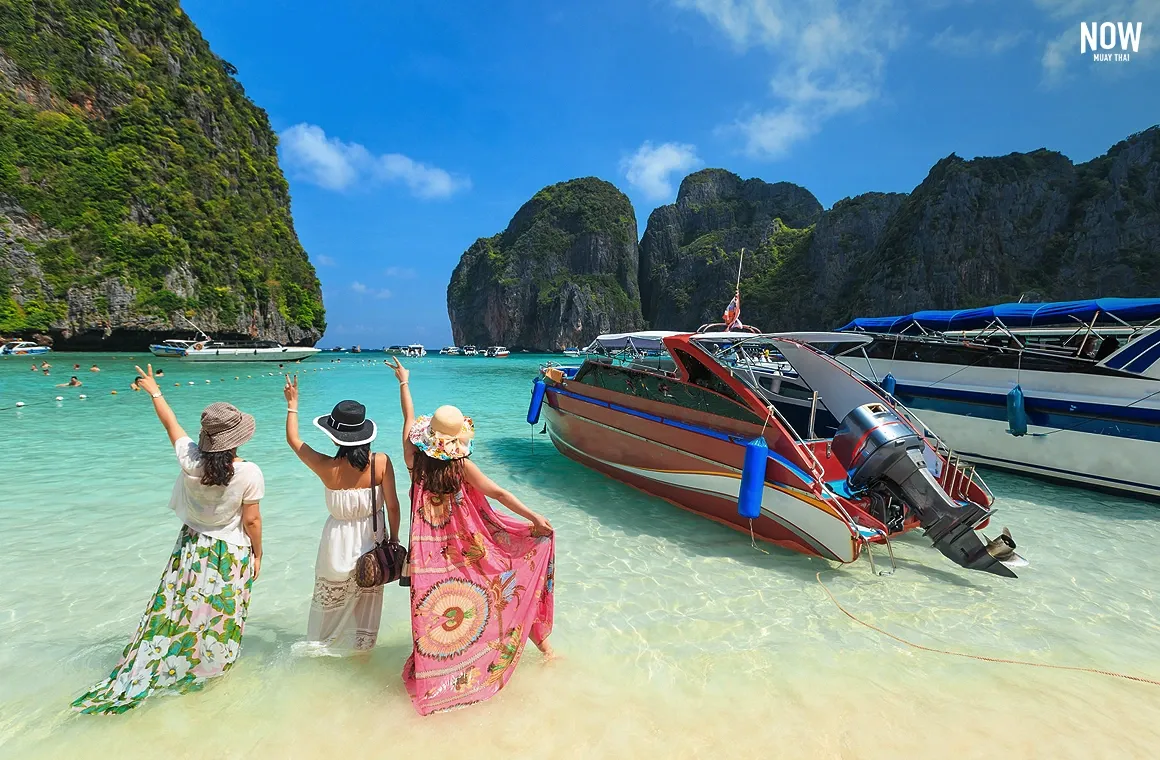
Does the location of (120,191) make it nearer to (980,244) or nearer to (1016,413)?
(1016,413)

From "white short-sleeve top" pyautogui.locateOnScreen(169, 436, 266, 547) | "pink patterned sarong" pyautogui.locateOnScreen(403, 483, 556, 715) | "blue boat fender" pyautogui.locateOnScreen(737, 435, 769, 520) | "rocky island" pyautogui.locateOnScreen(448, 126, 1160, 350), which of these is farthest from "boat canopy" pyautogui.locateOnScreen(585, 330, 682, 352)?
"rocky island" pyautogui.locateOnScreen(448, 126, 1160, 350)

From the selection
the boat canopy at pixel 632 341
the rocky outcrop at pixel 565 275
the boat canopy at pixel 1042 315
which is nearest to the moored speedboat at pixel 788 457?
the boat canopy at pixel 632 341

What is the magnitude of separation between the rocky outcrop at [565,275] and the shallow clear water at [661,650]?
365 ft

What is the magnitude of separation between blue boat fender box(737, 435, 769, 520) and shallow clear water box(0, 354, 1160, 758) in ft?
2.11

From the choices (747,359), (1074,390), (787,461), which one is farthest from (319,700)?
(1074,390)

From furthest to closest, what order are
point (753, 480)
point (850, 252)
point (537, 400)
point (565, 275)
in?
point (565, 275), point (850, 252), point (537, 400), point (753, 480)

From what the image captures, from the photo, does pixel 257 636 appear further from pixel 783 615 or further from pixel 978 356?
pixel 978 356

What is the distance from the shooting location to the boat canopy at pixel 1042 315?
8.05 metres

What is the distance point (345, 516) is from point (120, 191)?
5689 cm

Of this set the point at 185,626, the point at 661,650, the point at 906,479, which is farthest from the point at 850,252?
the point at 185,626

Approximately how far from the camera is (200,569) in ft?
8.43

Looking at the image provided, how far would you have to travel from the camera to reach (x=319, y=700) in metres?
2.98

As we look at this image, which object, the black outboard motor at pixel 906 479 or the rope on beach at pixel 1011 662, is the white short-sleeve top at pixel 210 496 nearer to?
the rope on beach at pixel 1011 662

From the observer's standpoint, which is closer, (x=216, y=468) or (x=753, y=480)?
(x=216, y=468)
